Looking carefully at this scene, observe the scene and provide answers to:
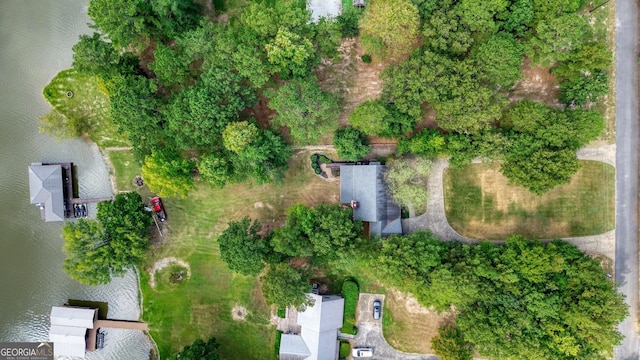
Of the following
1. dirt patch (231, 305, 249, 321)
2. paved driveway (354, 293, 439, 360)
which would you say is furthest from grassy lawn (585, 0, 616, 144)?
dirt patch (231, 305, 249, 321)

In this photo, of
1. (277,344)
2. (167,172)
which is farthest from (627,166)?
(167,172)

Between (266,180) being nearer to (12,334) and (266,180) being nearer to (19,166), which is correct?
(19,166)

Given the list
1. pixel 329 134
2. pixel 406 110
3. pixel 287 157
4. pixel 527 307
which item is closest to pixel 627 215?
pixel 527 307

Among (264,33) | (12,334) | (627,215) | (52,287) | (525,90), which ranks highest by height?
(264,33)

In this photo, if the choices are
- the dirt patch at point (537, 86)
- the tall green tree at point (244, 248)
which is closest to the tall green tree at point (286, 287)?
the tall green tree at point (244, 248)

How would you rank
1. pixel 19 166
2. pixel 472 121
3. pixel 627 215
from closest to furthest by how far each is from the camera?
pixel 472 121 → pixel 627 215 → pixel 19 166

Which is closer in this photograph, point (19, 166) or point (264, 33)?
point (264, 33)

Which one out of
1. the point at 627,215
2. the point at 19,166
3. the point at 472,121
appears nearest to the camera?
the point at 472,121

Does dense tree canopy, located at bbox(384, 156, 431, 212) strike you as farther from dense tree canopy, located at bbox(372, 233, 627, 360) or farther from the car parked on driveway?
the car parked on driveway

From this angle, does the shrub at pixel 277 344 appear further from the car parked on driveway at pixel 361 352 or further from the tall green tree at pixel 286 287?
the car parked on driveway at pixel 361 352
